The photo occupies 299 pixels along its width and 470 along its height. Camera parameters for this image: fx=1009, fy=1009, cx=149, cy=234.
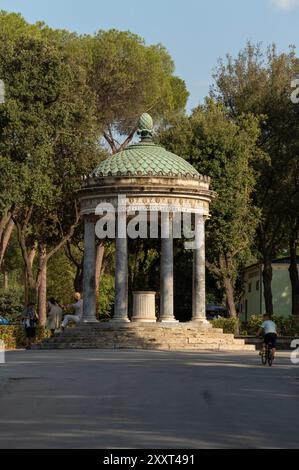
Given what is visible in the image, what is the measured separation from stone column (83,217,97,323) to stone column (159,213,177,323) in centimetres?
308

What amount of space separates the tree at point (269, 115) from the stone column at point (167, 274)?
14016mm

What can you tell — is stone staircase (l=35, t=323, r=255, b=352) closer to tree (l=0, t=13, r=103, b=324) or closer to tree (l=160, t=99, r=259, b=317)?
tree (l=0, t=13, r=103, b=324)

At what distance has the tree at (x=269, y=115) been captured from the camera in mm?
54125

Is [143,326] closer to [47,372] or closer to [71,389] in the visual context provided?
[47,372]

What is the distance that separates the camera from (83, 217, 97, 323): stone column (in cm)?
4128

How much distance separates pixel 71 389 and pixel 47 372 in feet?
15.5

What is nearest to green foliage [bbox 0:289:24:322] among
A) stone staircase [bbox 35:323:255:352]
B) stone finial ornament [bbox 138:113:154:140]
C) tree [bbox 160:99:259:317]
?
tree [bbox 160:99:259:317]

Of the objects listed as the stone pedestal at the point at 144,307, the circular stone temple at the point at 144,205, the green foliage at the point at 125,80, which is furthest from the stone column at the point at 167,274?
the green foliage at the point at 125,80

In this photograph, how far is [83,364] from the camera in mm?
25688

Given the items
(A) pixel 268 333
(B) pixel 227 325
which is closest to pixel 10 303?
(B) pixel 227 325

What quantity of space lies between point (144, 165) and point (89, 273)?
4989mm

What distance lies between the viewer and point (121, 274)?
40.2 m

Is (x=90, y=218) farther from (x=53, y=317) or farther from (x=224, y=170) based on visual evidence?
(x=224, y=170)

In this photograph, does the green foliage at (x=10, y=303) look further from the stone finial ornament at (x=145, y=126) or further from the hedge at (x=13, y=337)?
the hedge at (x=13, y=337)
